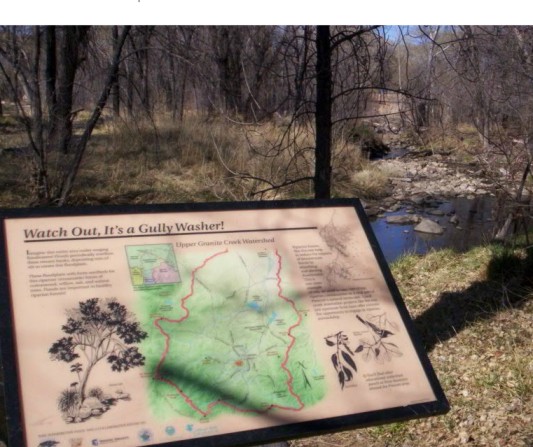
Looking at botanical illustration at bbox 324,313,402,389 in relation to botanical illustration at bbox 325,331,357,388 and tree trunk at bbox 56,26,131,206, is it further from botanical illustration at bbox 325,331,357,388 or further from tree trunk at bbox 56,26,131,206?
tree trunk at bbox 56,26,131,206

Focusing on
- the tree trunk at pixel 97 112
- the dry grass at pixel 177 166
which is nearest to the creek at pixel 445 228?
the dry grass at pixel 177 166

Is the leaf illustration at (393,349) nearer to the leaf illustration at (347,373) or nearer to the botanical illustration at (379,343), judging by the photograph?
the botanical illustration at (379,343)

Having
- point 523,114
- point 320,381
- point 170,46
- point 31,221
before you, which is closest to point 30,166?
point 170,46

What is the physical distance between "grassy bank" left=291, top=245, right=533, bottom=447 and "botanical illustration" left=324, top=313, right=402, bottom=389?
1258 mm

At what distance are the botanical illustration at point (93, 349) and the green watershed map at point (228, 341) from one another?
7cm

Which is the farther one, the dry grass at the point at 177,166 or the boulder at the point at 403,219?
the boulder at the point at 403,219

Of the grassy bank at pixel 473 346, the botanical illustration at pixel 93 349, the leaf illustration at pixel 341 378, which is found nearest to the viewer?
the botanical illustration at pixel 93 349

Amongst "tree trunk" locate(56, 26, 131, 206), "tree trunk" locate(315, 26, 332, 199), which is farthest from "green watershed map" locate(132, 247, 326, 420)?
"tree trunk" locate(56, 26, 131, 206)

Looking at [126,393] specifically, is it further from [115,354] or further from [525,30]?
[525,30]

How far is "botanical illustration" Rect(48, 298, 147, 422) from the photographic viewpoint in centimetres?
212

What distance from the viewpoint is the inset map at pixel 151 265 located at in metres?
2.46

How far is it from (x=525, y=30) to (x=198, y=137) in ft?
29.6

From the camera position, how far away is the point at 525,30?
6.96 meters

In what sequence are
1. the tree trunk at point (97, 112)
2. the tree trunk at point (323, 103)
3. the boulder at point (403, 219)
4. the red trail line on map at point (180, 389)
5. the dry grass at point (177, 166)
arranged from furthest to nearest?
the boulder at point (403, 219) → the dry grass at point (177, 166) → the tree trunk at point (97, 112) → the tree trunk at point (323, 103) → the red trail line on map at point (180, 389)
